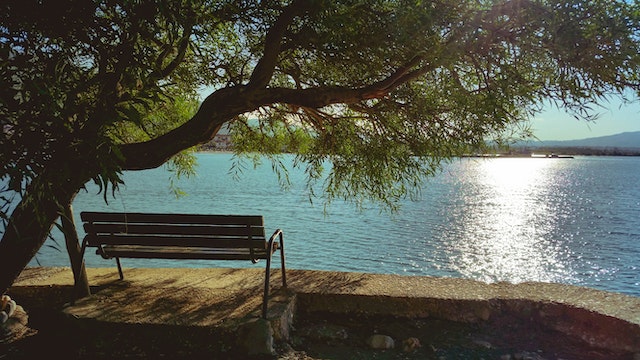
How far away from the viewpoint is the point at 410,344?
483 centimetres

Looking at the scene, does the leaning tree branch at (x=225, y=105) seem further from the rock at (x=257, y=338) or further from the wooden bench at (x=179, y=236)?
the rock at (x=257, y=338)

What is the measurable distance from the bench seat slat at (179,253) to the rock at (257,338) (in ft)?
2.55

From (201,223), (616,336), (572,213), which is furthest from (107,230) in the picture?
(572,213)

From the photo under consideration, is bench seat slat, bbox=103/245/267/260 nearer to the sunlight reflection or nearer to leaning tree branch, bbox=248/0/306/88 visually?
leaning tree branch, bbox=248/0/306/88

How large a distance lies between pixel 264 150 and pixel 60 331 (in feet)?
16.9

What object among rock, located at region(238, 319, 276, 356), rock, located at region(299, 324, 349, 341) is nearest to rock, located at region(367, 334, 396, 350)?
rock, located at region(299, 324, 349, 341)

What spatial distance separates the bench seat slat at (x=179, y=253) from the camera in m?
5.11

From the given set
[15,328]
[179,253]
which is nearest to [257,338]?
[179,253]

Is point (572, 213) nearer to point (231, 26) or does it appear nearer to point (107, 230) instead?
point (231, 26)

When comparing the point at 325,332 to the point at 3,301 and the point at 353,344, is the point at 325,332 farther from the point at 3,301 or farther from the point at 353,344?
the point at 3,301

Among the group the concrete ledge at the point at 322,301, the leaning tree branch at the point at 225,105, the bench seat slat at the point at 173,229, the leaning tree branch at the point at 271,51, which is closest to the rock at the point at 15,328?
the concrete ledge at the point at 322,301

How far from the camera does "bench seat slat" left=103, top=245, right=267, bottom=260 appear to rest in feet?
16.8

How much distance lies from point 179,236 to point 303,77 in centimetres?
326

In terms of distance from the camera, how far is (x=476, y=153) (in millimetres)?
7094
